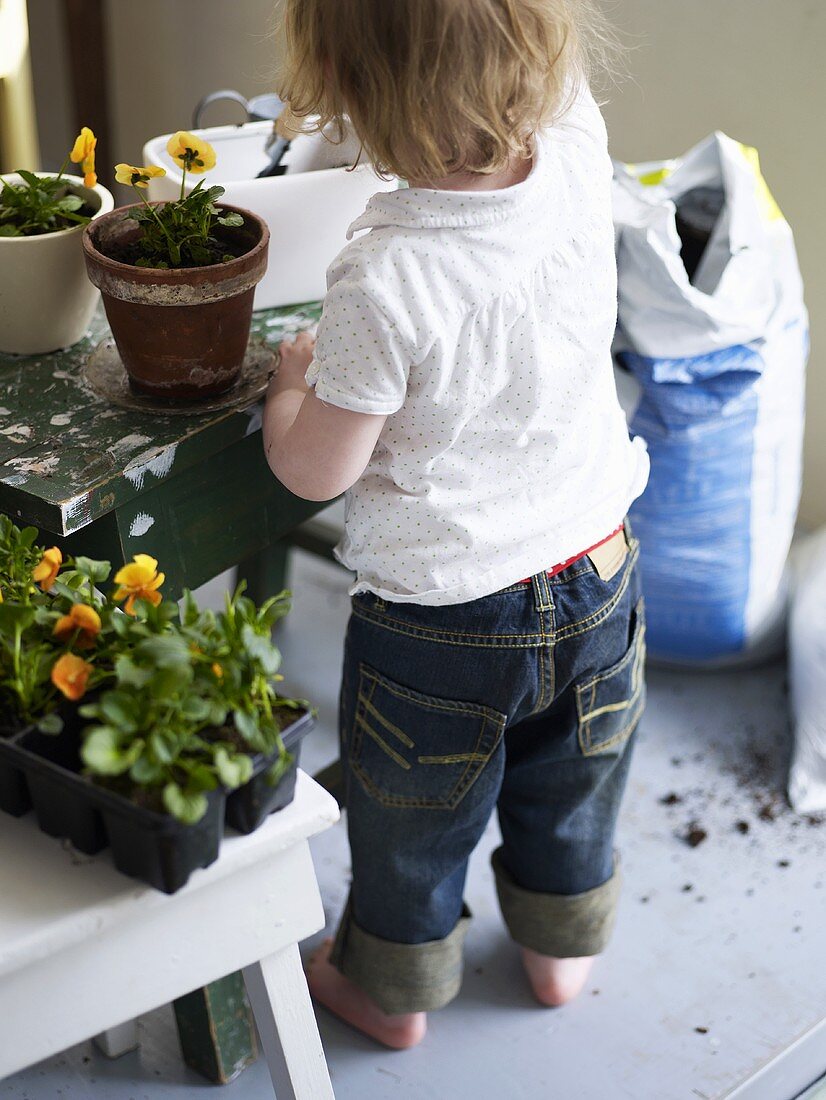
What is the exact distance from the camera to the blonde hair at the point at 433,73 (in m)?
0.81

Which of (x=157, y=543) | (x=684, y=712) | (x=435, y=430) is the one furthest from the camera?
(x=684, y=712)

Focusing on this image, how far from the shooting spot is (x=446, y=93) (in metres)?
0.83

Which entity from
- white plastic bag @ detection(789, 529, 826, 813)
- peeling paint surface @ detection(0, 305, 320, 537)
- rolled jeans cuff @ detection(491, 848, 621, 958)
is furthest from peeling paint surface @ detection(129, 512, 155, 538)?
white plastic bag @ detection(789, 529, 826, 813)

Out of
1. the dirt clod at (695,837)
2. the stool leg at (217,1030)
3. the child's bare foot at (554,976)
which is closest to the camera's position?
the stool leg at (217,1030)

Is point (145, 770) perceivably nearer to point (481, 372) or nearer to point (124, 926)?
point (124, 926)

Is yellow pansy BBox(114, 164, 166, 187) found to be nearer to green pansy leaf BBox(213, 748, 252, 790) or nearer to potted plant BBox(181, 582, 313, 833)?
potted plant BBox(181, 582, 313, 833)

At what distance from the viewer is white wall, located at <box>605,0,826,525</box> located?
183 centimetres

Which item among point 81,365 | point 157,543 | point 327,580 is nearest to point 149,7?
point 327,580

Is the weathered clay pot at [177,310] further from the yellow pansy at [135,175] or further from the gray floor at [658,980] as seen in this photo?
the gray floor at [658,980]

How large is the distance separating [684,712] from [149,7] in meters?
2.04

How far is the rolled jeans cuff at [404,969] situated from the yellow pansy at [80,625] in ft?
2.03

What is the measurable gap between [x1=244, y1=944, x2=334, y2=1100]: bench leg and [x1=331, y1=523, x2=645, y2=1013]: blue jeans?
285 mm

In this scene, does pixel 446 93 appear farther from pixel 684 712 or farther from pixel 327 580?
pixel 327 580

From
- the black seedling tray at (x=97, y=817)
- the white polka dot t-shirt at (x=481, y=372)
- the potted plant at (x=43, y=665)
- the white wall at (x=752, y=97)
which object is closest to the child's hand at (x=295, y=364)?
the white polka dot t-shirt at (x=481, y=372)
